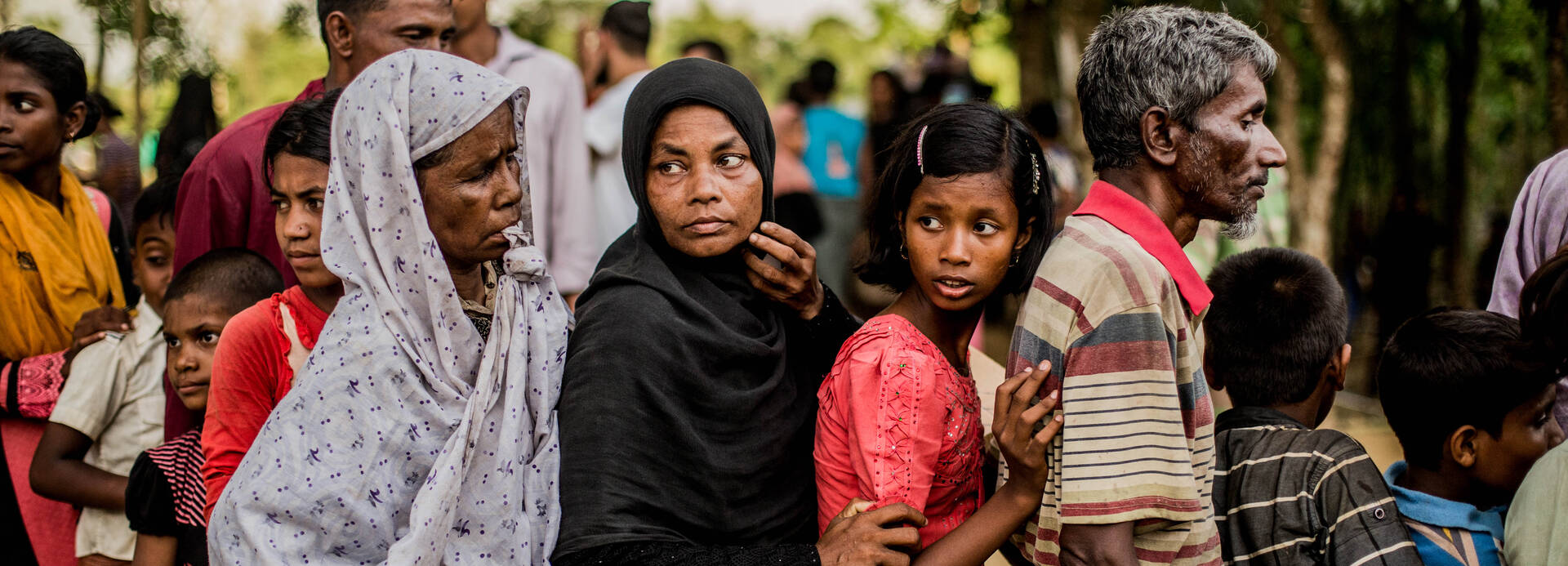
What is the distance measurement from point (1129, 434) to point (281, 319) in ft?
5.96

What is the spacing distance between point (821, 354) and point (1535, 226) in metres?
1.95

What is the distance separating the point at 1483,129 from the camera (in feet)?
43.1

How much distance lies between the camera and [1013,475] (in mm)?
2281

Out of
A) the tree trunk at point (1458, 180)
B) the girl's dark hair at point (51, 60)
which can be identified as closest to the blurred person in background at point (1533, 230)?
the girl's dark hair at point (51, 60)

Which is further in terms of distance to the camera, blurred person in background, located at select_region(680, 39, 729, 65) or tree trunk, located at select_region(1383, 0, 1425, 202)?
tree trunk, located at select_region(1383, 0, 1425, 202)

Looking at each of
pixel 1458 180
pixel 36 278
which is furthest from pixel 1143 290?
pixel 1458 180

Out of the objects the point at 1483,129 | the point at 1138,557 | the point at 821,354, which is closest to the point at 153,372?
the point at 821,354

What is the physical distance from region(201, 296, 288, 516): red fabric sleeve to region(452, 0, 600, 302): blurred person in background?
7.10ft

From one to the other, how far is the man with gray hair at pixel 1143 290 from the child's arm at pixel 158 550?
2.07 meters

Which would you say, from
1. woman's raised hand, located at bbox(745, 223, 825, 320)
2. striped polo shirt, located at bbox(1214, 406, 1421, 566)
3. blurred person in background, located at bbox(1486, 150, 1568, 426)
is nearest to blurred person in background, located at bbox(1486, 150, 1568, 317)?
blurred person in background, located at bbox(1486, 150, 1568, 426)

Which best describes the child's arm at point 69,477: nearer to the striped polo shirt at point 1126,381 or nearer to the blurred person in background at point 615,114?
the blurred person in background at point 615,114

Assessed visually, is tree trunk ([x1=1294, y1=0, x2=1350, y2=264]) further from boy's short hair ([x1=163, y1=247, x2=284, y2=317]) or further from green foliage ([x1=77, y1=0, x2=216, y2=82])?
green foliage ([x1=77, y1=0, x2=216, y2=82])

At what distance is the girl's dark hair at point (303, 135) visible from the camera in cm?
267

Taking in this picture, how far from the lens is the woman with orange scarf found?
128 inches
